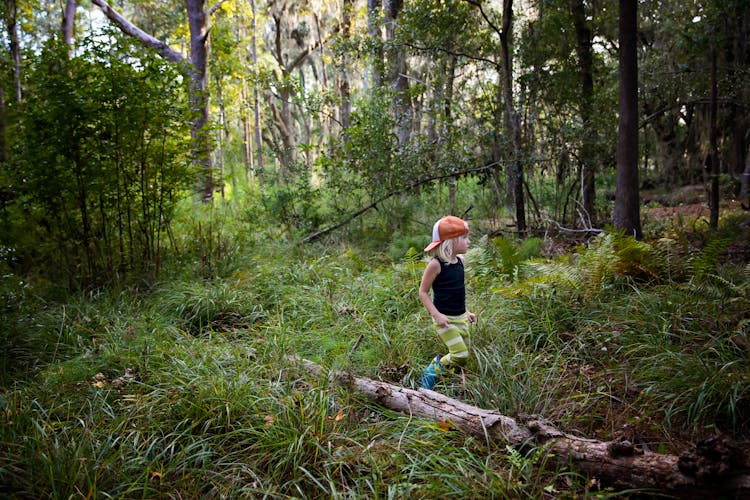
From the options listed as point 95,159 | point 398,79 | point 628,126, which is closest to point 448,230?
point 628,126

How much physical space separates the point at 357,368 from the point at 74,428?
6.69 feet

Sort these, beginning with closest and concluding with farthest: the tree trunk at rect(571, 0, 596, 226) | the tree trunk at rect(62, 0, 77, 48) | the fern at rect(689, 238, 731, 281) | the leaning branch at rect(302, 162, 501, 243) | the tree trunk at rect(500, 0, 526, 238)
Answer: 1. the fern at rect(689, 238, 731, 281)
2. the tree trunk at rect(500, 0, 526, 238)
3. the leaning branch at rect(302, 162, 501, 243)
4. the tree trunk at rect(571, 0, 596, 226)
5. the tree trunk at rect(62, 0, 77, 48)

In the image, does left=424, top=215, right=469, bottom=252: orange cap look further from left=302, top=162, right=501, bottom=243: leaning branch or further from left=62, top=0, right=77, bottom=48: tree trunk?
left=62, top=0, right=77, bottom=48: tree trunk

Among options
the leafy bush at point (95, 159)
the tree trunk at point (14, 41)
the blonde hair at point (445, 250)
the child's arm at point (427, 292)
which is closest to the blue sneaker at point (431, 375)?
the child's arm at point (427, 292)

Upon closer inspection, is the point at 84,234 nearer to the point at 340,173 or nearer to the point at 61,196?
the point at 61,196

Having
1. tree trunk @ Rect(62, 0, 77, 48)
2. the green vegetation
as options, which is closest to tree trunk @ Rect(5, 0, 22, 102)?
tree trunk @ Rect(62, 0, 77, 48)

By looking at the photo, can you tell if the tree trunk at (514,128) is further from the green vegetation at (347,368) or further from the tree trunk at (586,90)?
the green vegetation at (347,368)

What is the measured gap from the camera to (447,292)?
12.9 feet

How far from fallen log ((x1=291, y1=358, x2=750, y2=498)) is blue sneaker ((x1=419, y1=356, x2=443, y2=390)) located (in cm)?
37

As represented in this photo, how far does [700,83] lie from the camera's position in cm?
937

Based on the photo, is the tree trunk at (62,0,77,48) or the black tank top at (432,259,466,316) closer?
the black tank top at (432,259,466,316)

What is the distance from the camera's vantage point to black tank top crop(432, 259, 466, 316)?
12.9 ft

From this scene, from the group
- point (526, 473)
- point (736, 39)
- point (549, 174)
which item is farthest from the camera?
point (549, 174)

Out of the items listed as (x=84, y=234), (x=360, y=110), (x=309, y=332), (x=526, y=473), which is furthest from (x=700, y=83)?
(x=84, y=234)
